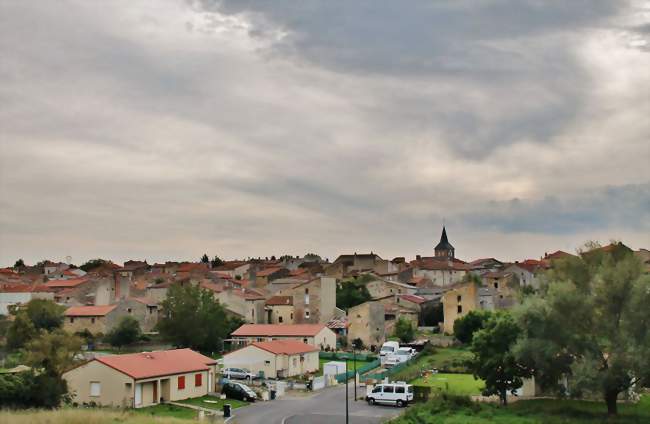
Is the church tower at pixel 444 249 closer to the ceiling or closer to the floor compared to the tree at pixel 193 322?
closer to the ceiling

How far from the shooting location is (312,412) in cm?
4278

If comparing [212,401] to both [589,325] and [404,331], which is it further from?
[404,331]

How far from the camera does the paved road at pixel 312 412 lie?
39.8 meters

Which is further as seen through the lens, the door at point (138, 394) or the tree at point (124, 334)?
the tree at point (124, 334)

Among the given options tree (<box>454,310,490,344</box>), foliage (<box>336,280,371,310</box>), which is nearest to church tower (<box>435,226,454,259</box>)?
foliage (<box>336,280,371,310</box>)

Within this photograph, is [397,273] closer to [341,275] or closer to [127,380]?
[341,275]

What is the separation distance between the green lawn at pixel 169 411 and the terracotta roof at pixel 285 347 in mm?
14876

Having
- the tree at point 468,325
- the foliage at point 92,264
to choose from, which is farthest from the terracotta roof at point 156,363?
the foliage at point 92,264

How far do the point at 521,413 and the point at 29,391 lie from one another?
2471 cm

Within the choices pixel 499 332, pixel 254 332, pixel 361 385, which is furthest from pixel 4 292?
pixel 499 332

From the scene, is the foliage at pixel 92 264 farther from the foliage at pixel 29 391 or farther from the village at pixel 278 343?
the foliage at pixel 29 391

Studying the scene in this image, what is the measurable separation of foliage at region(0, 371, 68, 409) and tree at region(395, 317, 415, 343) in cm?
4280

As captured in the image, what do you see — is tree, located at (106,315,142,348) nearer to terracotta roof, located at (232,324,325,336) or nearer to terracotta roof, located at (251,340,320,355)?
terracotta roof, located at (232,324,325,336)

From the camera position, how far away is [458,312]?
84.4m
